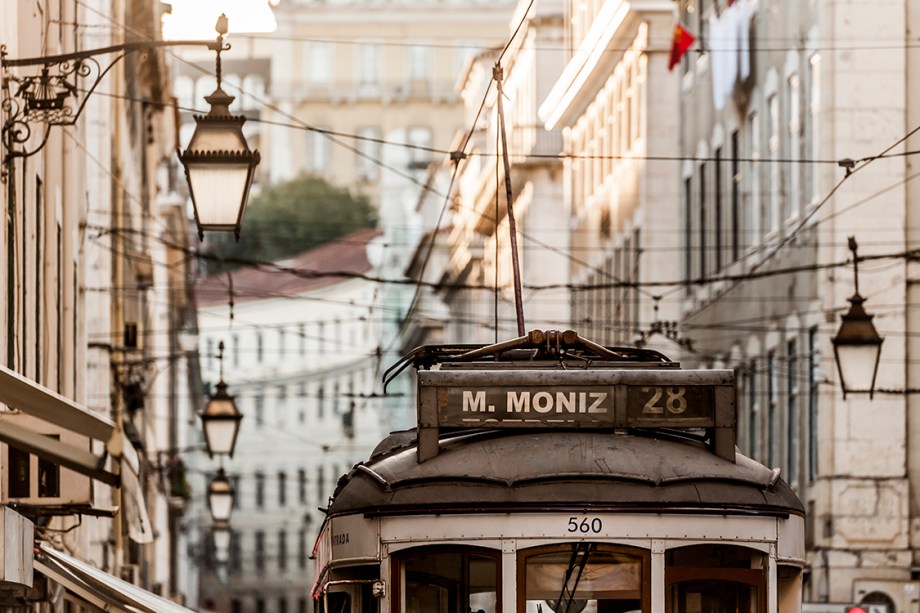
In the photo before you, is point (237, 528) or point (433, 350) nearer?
point (433, 350)

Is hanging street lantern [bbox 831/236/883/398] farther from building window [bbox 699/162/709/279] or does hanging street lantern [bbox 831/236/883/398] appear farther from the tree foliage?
the tree foliage

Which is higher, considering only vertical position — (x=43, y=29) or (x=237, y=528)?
(x=43, y=29)

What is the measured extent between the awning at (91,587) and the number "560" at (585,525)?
3.73 meters

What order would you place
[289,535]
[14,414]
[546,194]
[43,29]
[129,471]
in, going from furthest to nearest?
1. [289,535]
2. [546,194]
3. [43,29]
4. [14,414]
5. [129,471]

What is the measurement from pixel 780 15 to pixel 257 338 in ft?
260

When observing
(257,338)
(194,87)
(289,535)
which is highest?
(194,87)

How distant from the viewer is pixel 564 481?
12.3m

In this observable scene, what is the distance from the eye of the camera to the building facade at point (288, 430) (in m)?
107

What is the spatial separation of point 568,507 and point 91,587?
13.4 ft

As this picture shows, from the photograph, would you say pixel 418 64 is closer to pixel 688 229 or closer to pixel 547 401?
pixel 688 229

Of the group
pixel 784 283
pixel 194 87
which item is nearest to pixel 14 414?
pixel 784 283

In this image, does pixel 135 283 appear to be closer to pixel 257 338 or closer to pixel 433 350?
pixel 433 350

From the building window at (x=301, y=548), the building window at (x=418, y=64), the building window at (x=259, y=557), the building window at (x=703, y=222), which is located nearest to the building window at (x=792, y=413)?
the building window at (x=703, y=222)

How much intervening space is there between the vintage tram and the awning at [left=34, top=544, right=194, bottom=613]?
7.15ft
